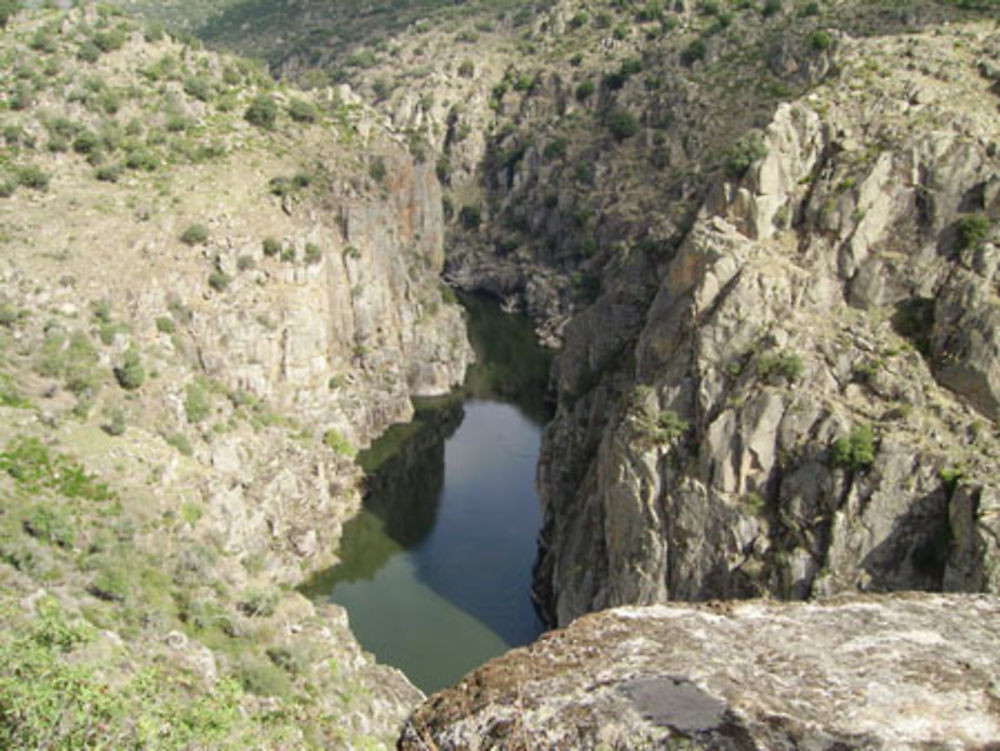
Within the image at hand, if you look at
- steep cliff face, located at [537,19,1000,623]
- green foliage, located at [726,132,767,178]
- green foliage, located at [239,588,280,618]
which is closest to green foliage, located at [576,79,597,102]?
steep cliff face, located at [537,19,1000,623]

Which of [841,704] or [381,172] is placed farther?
[381,172]

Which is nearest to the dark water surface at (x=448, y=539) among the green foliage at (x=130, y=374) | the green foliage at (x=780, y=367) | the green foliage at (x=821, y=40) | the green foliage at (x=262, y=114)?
the green foliage at (x=130, y=374)

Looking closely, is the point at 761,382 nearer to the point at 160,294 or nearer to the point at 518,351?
the point at 160,294

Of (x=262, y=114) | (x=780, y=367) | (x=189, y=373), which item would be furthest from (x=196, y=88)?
(x=780, y=367)

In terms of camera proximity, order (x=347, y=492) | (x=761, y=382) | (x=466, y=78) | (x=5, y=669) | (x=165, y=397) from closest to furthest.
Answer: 1. (x=5, y=669)
2. (x=761, y=382)
3. (x=165, y=397)
4. (x=347, y=492)
5. (x=466, y=78)

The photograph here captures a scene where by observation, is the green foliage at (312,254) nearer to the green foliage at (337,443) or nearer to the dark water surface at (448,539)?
the green foliage at (337,443)

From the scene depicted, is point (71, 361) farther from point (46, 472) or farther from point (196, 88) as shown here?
point (196, 88)

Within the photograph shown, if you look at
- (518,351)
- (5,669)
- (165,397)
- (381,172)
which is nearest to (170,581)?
(165,397)

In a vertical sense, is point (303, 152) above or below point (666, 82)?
below

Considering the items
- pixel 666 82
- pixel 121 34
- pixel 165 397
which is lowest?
pixel 165 397
